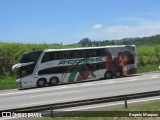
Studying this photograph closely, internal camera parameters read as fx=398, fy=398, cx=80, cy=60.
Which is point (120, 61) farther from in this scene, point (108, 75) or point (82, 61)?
point (82, 61)

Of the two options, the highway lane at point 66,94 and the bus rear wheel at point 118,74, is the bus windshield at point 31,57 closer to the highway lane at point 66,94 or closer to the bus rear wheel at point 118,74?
the highway lane at point 66,94

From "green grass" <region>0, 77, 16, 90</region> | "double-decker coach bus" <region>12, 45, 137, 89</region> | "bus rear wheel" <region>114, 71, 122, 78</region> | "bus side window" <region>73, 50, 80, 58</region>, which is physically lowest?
"green grass" <region>0, 77, 16, 90</region>

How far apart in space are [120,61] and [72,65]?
5971 millimetres

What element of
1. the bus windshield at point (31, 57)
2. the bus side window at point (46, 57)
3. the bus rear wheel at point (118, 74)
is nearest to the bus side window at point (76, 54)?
the bus side window at point (46, 57)

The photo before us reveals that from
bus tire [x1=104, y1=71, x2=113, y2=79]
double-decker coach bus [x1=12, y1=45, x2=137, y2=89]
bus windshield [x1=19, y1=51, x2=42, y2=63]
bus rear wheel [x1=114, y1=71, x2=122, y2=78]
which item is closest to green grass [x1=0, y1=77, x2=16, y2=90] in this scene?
double-decker coach bus [x1=12, y1=45, x2=137, y2=89]

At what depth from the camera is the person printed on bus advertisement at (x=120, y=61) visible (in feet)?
126

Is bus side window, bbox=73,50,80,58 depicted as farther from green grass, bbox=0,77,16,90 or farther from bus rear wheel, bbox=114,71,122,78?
green grass, bbox=0,77,16,90

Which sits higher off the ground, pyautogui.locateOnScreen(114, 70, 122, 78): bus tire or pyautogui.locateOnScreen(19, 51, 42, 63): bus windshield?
pyautogui.locateOnScreen(19, 51, 42, 63): bus windshield

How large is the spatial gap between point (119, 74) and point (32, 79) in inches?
389

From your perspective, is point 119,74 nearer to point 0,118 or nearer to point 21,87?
point 21,87

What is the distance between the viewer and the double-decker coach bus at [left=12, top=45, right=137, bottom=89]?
33469 millimetres

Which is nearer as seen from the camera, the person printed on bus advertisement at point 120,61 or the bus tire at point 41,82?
the bus tire at point 41,82

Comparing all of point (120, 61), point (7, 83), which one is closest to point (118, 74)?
point (120, 61)

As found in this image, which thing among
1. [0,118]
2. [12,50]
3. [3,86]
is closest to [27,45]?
[12,50]
